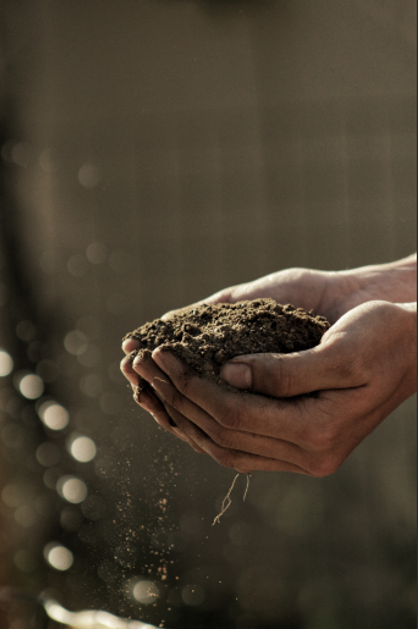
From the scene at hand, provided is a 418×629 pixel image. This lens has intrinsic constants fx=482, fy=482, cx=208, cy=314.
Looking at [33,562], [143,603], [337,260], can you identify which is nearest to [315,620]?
[143,603]

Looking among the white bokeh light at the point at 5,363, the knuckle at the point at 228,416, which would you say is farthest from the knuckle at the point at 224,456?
the white bokeh light at the point at 5,363

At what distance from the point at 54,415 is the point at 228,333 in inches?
53.8

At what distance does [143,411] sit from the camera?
1.03 meters

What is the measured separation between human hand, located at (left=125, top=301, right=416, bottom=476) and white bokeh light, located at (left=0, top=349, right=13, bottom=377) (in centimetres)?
132

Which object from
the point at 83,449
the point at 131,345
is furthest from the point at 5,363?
the point at 131,345

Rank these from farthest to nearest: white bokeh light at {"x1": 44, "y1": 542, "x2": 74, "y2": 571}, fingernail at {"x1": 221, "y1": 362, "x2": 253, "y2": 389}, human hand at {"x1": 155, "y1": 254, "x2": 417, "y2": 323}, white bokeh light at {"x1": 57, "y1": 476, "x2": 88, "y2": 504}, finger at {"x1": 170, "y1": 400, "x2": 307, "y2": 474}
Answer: white bokeh light at {"x1": 57, "y1": 476, "x2": 88, "y2": 504}, white bokeh light at {"x1": 44, "y1": 542, "x2": 74, "y2": 571}, human hand at {"x1": 155, "y1": 254, "x2": 417, "y2": 323}, finger at {"x1": 170, "y1": 400, "x2": 307, "y2": 474}, fingernail at {"x1": 221, "y1": 362, "x2": 253, "y2": 389}

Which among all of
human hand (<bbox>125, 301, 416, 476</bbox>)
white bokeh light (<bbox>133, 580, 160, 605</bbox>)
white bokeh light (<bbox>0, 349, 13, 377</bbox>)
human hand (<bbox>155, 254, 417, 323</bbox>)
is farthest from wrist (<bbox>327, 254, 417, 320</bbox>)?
white bokeh light (<bbox>0, 349, 13, 377</bbox>)

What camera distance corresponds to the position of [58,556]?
176cm

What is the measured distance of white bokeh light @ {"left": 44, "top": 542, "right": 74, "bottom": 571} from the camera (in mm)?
1710

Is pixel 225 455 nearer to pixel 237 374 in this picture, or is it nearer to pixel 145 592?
pixel 237 374

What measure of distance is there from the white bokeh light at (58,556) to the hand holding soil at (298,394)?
1071 mm

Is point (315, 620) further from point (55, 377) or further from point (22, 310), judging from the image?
point (22, 310)

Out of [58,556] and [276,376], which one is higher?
[276,376]

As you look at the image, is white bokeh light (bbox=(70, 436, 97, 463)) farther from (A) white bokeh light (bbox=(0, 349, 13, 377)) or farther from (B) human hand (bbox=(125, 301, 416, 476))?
(B) human hand (bbox=(125, 301, 416, 476))
